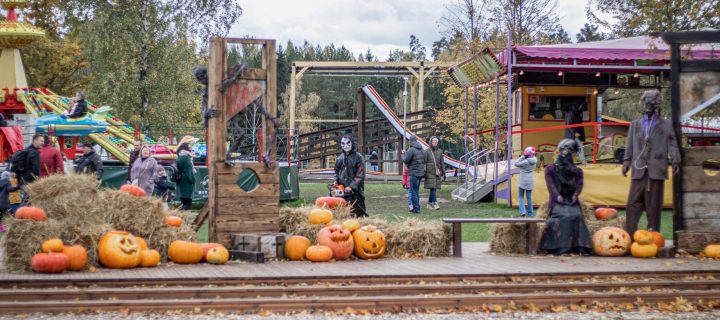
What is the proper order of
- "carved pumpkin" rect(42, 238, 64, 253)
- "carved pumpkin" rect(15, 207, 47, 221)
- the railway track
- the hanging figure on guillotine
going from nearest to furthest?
the railway track, "carved pumpkin" rect(42, 238, 64, 253), "carved pumpkin" rect(15, 207, 47, 221), the hanging figure on guillotine

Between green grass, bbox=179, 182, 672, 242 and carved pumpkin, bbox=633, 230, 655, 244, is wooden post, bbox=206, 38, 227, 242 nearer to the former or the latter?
green grass, bbox=179, 182, 672, 242

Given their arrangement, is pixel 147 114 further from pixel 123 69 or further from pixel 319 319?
pixel 319 319

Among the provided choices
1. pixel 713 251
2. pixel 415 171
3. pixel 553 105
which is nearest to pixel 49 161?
pixel 415 171

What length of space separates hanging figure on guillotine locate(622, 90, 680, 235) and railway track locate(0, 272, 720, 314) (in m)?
2.73

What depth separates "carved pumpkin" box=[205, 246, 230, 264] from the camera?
1209 centimetres

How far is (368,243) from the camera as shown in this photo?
1284 centimetres

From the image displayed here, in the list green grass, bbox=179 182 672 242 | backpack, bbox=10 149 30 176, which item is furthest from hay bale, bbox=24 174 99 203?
backpack, bbox=10 149 30 176

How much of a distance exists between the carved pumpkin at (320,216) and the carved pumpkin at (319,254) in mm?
695

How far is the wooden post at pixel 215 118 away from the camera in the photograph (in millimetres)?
12977

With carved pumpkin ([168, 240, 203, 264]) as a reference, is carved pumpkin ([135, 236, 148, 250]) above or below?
above

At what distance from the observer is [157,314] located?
9023mm

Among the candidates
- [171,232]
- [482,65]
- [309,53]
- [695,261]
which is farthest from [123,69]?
[309,53]

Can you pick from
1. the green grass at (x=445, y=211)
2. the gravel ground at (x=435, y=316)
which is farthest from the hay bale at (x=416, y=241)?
the gravel ground at (x=435, y=316)

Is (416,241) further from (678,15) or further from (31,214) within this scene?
(678,15)
